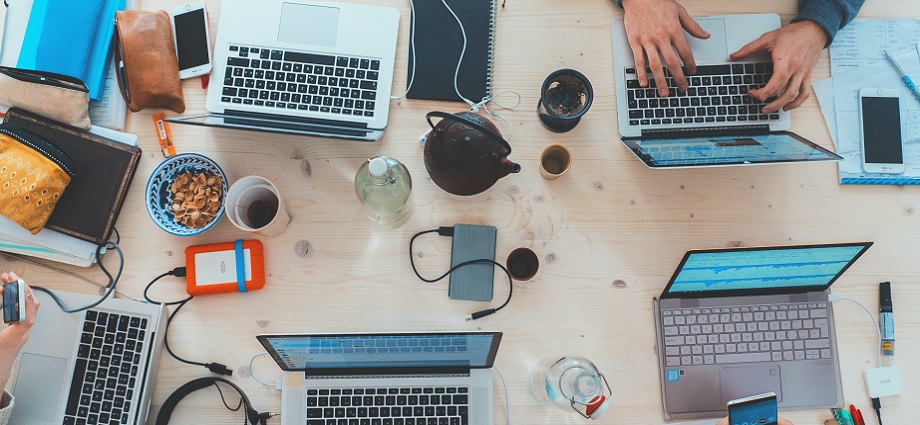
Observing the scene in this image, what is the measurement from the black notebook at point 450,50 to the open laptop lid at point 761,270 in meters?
0.53

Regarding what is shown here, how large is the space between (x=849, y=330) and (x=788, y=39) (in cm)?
59

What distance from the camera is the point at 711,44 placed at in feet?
3.66

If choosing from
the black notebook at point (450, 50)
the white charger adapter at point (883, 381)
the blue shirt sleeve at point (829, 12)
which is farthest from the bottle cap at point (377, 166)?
the white charger adapter at point (883, 381)

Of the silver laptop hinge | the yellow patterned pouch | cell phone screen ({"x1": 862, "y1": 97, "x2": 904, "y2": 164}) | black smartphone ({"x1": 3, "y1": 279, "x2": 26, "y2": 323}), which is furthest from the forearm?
cell phone screen ({"x1": 862, "y1": 97, "x2": 904, "y2": 164})

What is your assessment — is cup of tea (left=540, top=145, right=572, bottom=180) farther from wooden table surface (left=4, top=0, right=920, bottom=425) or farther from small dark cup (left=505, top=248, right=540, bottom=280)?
small dark cup (left=505, top=248, right=540, bottom=280)

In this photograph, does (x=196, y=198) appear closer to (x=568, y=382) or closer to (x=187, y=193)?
(x=187, y=193)

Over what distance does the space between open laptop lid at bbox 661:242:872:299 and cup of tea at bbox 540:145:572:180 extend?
0.28 meters

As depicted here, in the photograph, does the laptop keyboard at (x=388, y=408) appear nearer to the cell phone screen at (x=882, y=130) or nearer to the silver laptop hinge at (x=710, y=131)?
the silver laptop hinge at (x=710, y=131)

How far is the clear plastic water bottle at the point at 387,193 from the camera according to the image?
0.93 meters

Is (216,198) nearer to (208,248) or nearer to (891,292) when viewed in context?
(208,248)

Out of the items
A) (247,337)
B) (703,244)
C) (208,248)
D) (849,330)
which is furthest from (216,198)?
(849,330)

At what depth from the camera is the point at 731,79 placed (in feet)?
3.59

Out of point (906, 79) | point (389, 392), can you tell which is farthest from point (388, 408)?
point (906, 79)

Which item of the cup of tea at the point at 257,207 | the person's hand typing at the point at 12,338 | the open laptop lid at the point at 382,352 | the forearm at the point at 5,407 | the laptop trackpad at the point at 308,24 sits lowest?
the forearm at the point at 5,407
